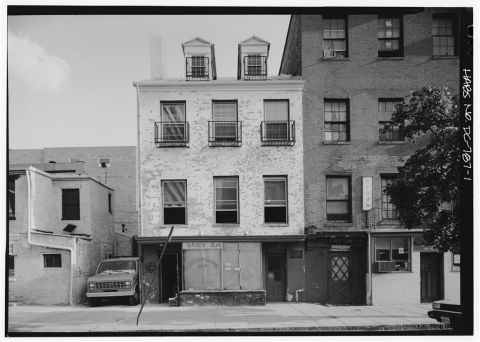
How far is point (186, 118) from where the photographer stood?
1748 cm

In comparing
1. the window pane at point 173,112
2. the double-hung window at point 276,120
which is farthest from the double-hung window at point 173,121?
the double-hung window at point 276,120

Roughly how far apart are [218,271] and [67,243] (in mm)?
5648

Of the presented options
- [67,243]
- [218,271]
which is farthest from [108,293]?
[218,271]

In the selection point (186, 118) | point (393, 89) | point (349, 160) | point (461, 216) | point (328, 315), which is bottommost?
point (328, 315)

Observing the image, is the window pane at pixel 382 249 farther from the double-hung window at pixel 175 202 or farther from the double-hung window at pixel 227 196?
the double-hung window at pixel 175 202

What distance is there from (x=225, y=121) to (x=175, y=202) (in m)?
3.35

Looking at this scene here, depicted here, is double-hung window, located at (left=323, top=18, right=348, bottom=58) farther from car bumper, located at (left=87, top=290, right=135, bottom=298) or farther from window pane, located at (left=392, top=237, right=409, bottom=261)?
car bumper, located at (left=87, top=290, right=135, bottom=298)

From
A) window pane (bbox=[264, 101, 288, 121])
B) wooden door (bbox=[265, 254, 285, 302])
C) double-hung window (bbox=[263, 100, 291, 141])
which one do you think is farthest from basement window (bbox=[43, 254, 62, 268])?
window pane (bbox=[264, 101, 288, 121])

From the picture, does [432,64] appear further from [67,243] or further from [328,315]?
[67,243]

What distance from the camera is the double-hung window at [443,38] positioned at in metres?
17.2

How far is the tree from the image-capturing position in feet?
44.1

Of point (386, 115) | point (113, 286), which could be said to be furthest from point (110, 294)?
point (386, 115)

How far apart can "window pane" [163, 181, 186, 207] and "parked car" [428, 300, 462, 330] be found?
8773 mm

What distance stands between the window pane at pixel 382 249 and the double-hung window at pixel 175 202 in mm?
7020
